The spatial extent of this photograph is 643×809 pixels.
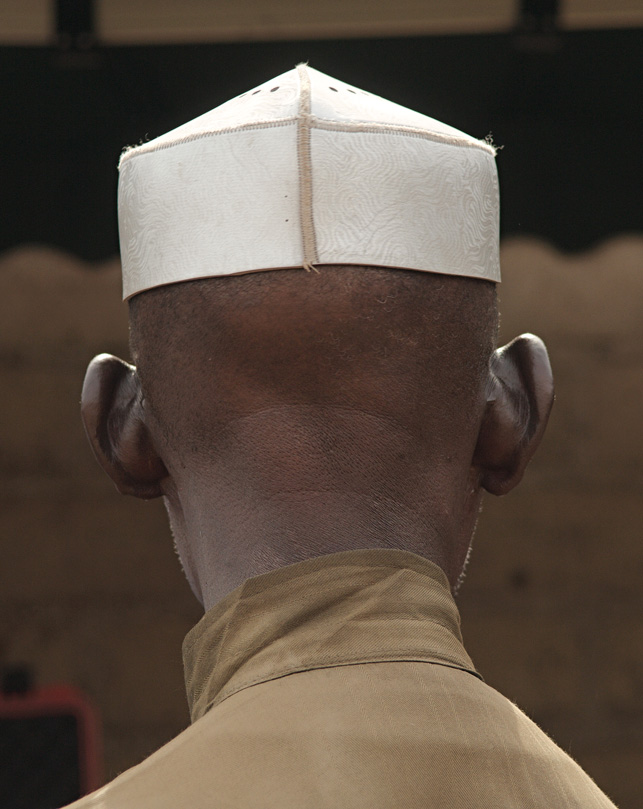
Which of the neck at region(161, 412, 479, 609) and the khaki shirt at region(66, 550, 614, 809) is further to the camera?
the neck at region(161, 412, 479, 609)

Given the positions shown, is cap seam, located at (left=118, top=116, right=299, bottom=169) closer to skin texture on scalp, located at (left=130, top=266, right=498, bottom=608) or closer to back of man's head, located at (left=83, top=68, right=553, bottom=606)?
back of man's head, located at (left=83, top=68, right=553, bottom=606)

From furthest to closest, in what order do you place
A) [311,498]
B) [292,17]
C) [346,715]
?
[292,17] < [311,498] < [346,715]

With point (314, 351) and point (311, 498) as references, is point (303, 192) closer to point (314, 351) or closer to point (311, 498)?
point (314, 351)

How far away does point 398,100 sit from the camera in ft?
11.4

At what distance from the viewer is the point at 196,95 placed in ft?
11.6

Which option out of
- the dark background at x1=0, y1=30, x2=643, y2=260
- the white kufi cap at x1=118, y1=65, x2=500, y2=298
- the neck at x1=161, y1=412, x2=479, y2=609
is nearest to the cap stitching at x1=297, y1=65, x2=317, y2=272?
the white kufi cap at x1=118, y1=65, x2=500, y2=298

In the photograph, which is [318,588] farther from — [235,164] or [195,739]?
[235,164]

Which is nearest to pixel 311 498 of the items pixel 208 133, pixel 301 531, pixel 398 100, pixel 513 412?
pixel 301 531

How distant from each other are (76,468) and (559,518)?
1.76 meters

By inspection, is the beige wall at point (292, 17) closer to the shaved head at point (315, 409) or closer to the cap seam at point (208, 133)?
the cap seam at point (208, 133)

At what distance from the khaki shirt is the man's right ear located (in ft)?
0.79

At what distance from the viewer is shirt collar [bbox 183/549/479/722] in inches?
38.6

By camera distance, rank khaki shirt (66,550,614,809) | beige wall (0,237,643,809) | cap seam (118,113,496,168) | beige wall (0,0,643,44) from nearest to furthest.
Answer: khaki shirt (66,550,614,809), cap seam (118,113,496,168), beige wall (0,0,643,44), beige wall (0,237,643,809)

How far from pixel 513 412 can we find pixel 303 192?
0.35 meters
